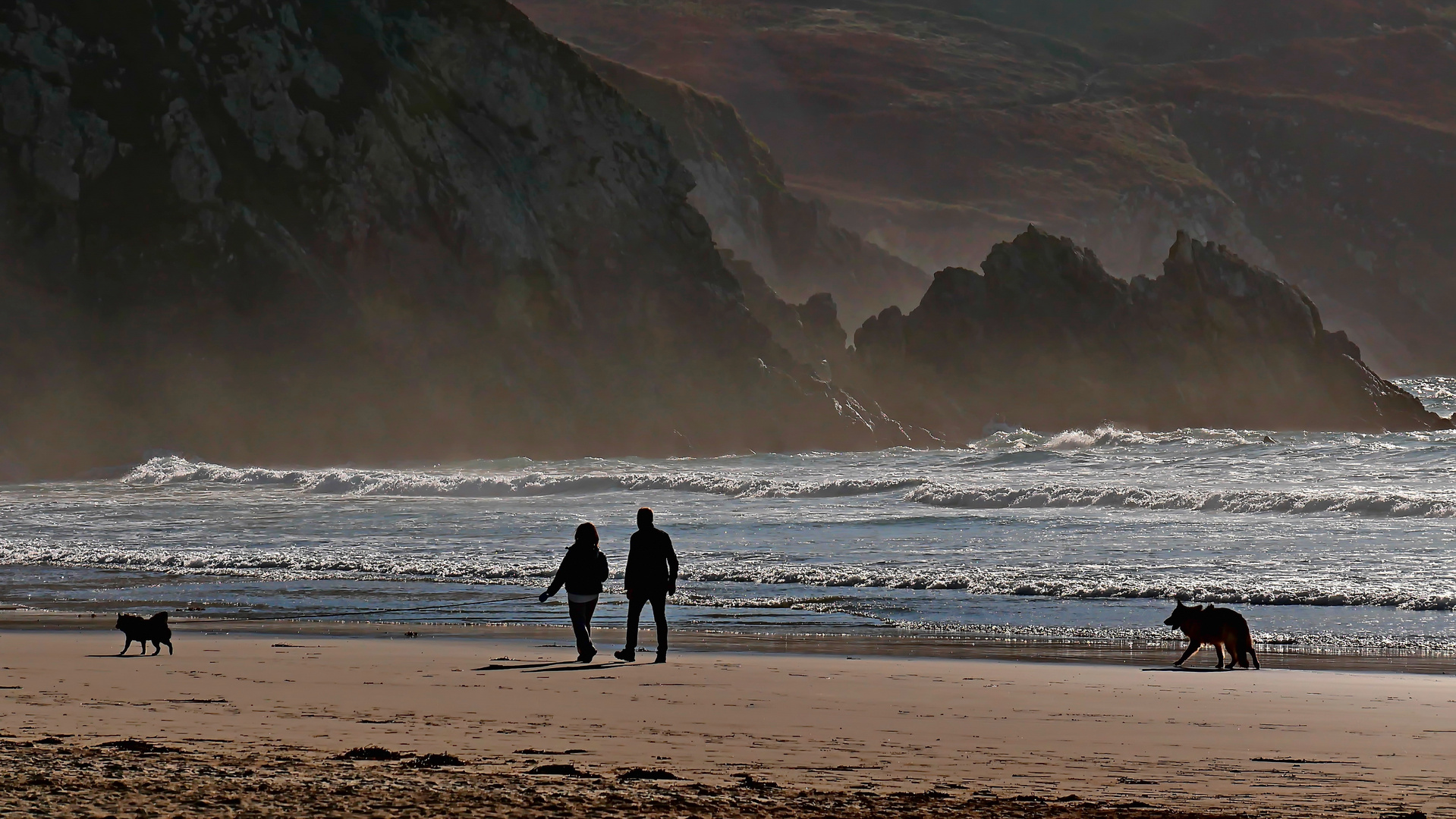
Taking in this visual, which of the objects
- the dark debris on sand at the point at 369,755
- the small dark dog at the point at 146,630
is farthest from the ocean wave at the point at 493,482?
the dark debris on sand at the point at 369,755

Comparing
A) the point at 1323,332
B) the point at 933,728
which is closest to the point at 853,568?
the point at 933,728

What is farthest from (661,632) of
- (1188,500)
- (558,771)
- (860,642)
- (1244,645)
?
(1188,500)

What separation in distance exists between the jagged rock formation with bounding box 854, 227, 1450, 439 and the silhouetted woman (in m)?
54.4

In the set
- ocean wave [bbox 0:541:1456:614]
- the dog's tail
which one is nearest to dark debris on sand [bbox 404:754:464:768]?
the dog's tail

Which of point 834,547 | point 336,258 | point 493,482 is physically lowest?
point 834,547

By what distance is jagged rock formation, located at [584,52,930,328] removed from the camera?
10700 centimetres

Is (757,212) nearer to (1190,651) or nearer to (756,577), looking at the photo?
(756,577)

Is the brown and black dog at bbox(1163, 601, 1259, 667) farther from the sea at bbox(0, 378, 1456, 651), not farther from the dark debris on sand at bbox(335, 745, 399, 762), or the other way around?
the dark debris on sand at bbox(335, 745, 399, 762)

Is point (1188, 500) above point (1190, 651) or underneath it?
above

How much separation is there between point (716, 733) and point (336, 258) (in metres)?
46.8

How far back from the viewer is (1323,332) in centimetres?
7175

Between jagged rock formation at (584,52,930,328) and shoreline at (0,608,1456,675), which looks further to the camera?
jagged rock formation at (584,52,930,328)

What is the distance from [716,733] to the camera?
7332 mm

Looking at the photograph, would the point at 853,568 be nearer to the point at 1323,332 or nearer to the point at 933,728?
the point at 933,728
